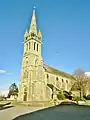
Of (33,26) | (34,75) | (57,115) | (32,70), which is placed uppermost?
(33,26)

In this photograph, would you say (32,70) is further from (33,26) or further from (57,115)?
(57,115)

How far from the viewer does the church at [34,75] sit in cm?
4175

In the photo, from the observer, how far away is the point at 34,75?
1729 inches

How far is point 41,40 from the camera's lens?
169 feet

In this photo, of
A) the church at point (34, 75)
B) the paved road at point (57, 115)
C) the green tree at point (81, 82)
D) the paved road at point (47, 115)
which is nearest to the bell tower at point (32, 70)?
the church at point (34, 75)

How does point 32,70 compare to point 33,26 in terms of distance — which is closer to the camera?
point 32,70

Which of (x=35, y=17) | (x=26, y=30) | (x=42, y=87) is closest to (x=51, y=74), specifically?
(x=42, y=87)

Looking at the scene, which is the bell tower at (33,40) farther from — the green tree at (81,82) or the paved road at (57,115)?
the paved road at (57,115)

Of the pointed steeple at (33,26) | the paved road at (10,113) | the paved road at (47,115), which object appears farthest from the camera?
the pointed steeple at (33,26)

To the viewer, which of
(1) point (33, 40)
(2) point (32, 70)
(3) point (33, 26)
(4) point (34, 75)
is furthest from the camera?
(3) point (33, 26)

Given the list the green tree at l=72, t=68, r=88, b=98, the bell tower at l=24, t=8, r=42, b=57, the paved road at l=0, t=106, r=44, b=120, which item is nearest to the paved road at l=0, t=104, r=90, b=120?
the paved road at l=0, t=106, r=44, b=120

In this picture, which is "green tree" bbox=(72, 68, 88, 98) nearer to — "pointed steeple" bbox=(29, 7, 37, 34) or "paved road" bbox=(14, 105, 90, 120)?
"pointed steeple" bbox=(29, 7, 37, 34)

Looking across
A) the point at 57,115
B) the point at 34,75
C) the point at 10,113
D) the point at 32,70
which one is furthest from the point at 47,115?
the point at 32,70

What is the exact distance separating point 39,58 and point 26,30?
1261 cm
